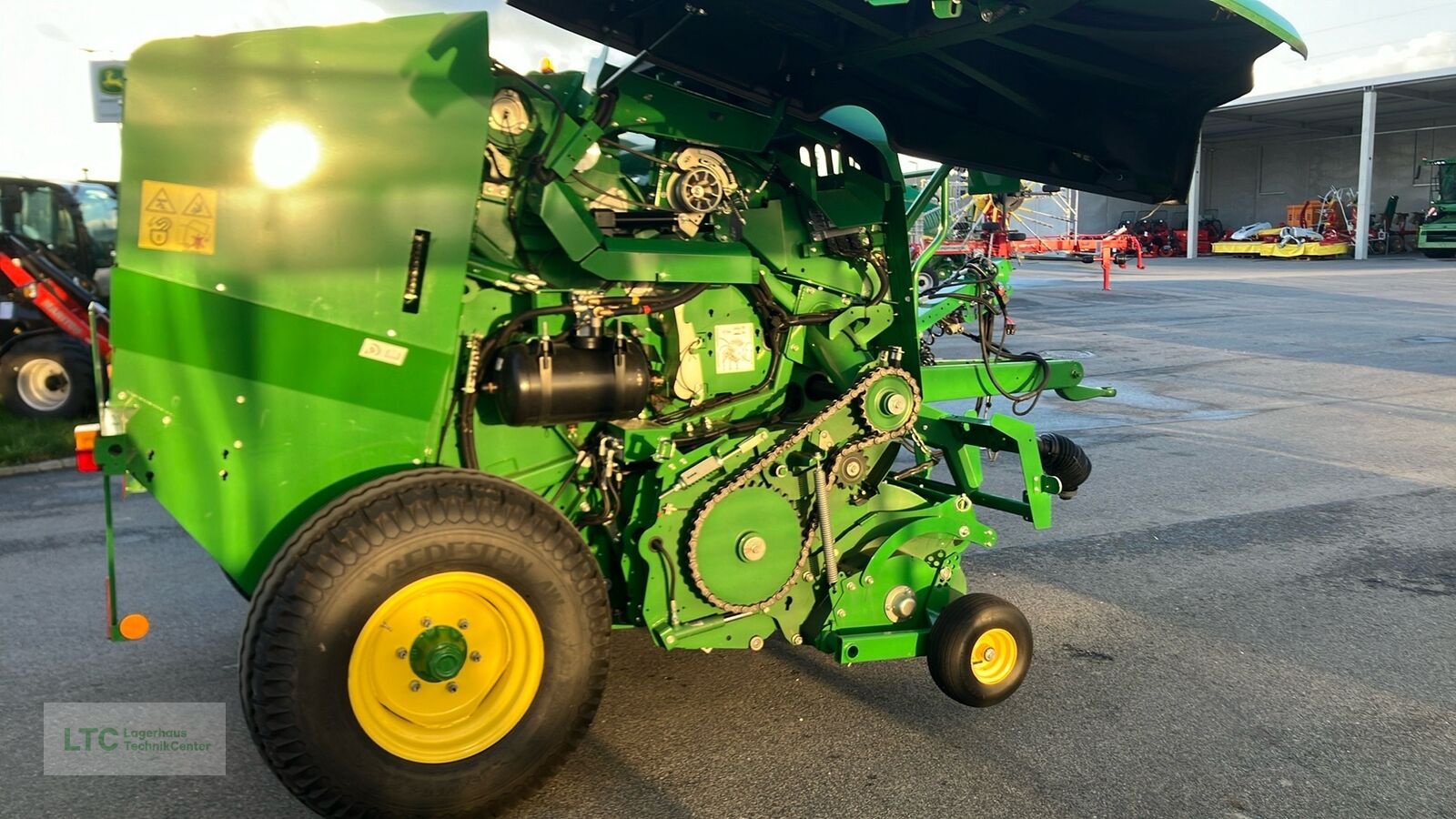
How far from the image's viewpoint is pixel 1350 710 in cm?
392

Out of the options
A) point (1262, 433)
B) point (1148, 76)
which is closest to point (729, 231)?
point (1148, 76)

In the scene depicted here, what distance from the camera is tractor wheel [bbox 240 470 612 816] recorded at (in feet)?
9.11

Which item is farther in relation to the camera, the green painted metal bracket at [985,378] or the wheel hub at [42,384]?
the wheel hub at [42,384]

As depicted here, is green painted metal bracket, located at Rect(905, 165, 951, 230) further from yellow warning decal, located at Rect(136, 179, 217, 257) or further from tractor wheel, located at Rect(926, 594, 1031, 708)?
yellow warning decal, located at Rect(136, 179, 217, 257)

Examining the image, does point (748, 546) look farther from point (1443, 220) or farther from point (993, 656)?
point (1443, 220)

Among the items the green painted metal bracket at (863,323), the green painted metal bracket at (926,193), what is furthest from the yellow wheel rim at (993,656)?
the green painted metal bracket at (926,193)

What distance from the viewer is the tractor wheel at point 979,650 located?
3754mm

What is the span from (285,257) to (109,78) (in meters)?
0.72

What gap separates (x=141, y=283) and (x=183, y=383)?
0.30 metres

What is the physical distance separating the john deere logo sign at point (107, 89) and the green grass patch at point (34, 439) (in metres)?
5.47

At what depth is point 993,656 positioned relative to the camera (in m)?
3.84

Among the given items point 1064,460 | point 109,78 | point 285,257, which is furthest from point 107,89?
point 1064,460

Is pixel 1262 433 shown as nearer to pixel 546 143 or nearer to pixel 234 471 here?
pixel 546 143

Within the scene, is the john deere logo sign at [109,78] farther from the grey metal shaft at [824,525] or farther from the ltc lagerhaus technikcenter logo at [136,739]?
the grey metal shaft at [824,525]
